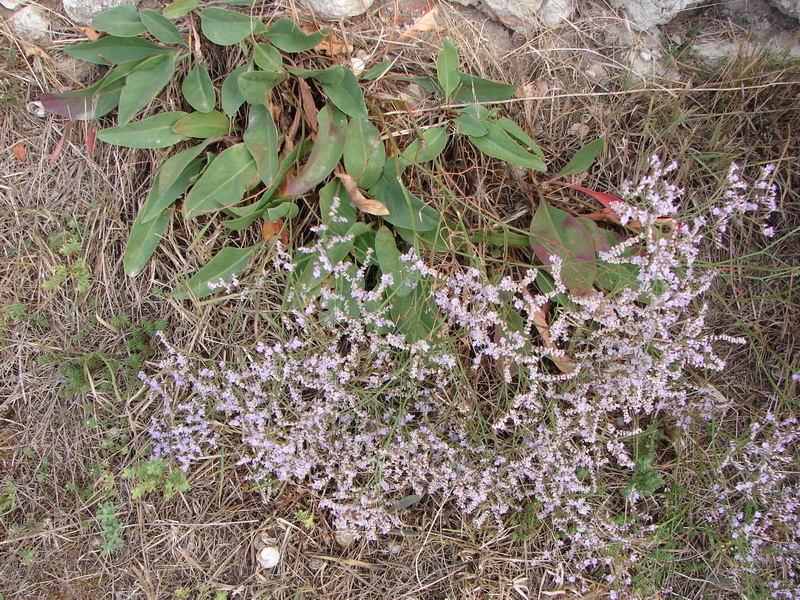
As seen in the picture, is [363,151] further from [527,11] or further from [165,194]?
[527,11]

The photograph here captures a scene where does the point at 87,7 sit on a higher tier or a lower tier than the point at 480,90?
higher

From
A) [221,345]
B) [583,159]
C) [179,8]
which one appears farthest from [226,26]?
[583,159]

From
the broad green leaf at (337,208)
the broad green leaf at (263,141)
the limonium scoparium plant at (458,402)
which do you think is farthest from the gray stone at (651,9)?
the broad green leaf at (263,141)

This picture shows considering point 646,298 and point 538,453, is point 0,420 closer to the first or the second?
point 538,453

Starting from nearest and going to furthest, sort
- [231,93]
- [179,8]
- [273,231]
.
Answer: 1. [179,8]
2. [231,93]
3. [273,231]

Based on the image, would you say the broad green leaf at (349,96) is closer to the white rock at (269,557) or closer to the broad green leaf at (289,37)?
the broad green leaf at (289,37)

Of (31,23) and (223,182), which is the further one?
(31,23)
